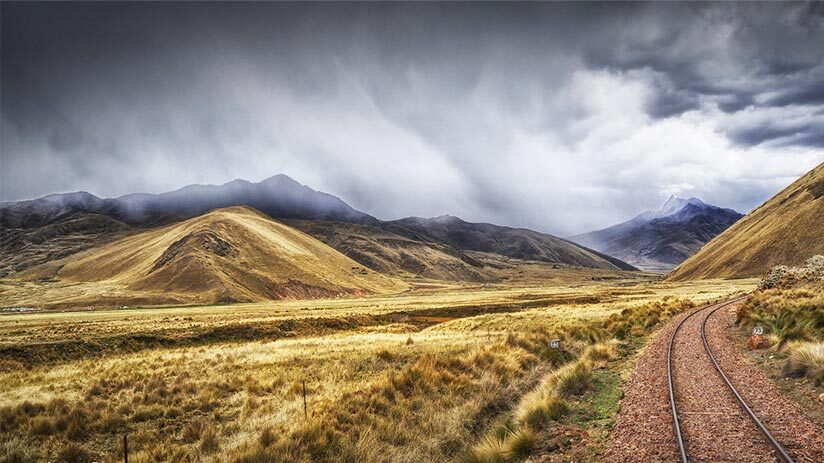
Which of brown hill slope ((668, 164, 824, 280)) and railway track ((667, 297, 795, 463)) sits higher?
brown hill slope ((668, 164, 824, 280))

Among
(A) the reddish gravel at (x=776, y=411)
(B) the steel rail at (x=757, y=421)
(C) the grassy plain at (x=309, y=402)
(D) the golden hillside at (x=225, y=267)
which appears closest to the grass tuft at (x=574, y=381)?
(C) the grassy plain at (x=309, y=402)

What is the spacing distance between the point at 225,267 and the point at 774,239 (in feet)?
511

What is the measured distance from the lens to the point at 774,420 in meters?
9.62

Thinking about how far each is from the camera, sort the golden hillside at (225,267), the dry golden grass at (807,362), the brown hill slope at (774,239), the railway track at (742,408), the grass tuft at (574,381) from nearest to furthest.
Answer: the railway track at (742,408) < the dry golden grass at (807,362) < the grass tuft at (574,381) < the golden hillside at (225,267) < the brown hill slope at (774,239)

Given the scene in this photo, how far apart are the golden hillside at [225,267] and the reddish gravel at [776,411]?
315 ft

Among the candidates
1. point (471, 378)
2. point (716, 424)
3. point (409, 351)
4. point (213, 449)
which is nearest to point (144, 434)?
point (213, 449)

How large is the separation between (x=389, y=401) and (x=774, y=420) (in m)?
9.67

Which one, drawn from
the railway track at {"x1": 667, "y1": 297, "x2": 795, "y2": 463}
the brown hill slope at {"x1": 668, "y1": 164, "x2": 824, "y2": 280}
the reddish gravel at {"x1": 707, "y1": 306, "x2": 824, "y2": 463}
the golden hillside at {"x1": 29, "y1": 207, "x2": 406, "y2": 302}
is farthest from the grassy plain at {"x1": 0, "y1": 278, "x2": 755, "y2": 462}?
the brown hill slope at {"x1": 668, "y1": 164, "x2": 824, "y2": 280}

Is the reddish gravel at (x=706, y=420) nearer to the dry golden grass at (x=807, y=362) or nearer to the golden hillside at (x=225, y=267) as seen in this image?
the dry golden grass at (x=807, y=362)

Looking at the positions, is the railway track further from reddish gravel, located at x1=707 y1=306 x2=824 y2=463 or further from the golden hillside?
Answer: the golden hillside

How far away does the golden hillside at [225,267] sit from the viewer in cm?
10281

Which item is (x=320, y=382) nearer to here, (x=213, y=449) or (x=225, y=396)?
(x=225, y=396)

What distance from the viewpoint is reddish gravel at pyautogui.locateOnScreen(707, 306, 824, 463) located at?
809cm

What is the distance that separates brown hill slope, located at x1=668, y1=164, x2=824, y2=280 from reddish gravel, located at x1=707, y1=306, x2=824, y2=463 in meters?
118
